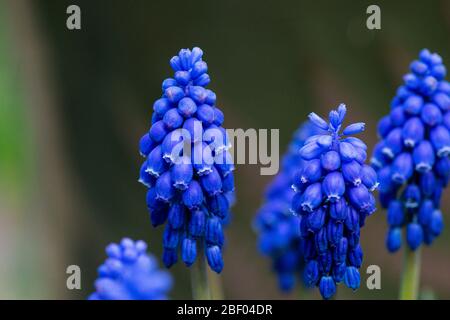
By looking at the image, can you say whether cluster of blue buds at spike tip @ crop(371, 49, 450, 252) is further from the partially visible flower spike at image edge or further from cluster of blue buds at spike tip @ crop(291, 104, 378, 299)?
cluster of blue buds at spike tip @ crop(291, 104, 378, 299)

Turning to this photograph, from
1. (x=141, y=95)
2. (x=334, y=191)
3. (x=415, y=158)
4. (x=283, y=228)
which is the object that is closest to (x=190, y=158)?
(x=334, y=191)

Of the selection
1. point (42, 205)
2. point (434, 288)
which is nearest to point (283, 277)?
point (434, 288)

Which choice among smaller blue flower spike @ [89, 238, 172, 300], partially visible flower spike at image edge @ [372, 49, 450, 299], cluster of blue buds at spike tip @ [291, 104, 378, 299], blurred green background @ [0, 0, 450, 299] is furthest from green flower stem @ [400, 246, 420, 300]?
blurred green background @ [0, 0, 450, 299]

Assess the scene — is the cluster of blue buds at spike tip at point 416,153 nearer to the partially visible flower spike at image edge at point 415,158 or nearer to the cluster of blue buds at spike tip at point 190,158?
the partially visible flower spike at image edge at point 415,158

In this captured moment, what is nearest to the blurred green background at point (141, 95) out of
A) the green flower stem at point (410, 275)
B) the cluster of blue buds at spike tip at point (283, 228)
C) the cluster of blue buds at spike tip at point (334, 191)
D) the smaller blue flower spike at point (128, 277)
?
the cluster of blue buds at spike tip at point (283, 228)

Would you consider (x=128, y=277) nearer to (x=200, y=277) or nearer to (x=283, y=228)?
(x=200, y=277)

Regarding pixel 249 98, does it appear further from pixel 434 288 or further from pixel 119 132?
pixel 434 288

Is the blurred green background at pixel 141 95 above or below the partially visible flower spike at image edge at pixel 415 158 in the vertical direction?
above
